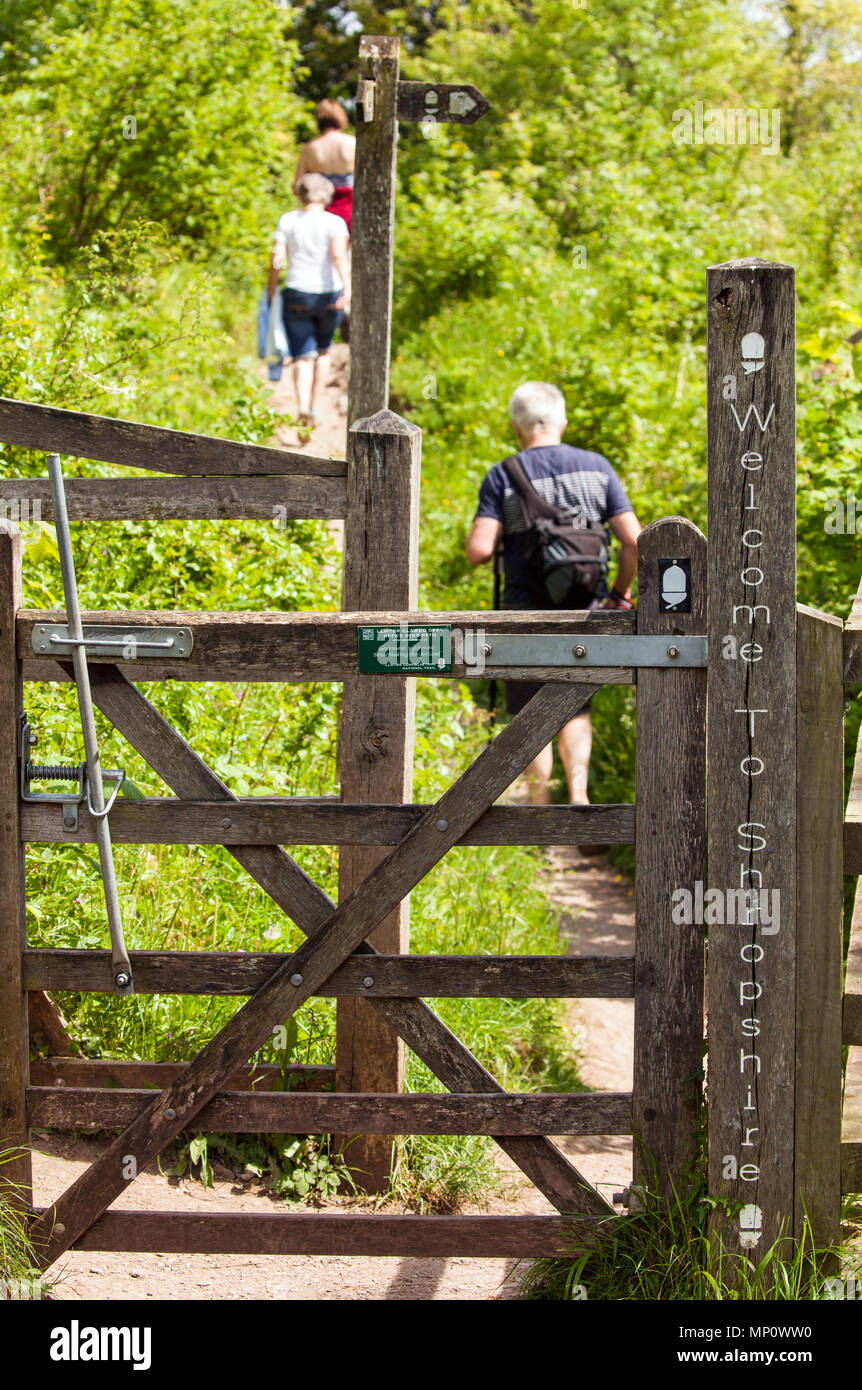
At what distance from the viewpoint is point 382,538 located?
3.26m

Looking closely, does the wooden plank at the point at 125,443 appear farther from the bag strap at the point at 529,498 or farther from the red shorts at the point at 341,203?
the red shorts at the point at 341,203

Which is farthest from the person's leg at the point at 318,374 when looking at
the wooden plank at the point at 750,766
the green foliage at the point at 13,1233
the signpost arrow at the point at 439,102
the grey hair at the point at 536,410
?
the green foliage at the point at 13,1233

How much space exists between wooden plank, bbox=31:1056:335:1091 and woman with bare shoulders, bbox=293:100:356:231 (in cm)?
674

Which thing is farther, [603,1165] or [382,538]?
[603,1165]

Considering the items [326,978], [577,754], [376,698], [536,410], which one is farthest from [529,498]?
[326,978]

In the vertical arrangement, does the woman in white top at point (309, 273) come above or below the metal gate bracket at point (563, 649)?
above

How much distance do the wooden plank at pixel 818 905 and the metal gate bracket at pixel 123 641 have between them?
1287 millimetres

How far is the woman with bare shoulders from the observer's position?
29.1ft

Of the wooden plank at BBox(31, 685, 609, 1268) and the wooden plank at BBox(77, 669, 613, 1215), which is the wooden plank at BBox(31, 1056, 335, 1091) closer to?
the wooden plank at BBox(31, 685, 609, 1268)

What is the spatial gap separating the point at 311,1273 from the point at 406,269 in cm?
1071

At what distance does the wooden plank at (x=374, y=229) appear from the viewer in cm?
394

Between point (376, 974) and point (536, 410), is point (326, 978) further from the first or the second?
point (536, 410)

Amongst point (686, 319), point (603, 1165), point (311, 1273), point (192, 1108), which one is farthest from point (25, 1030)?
point (686, 319)
